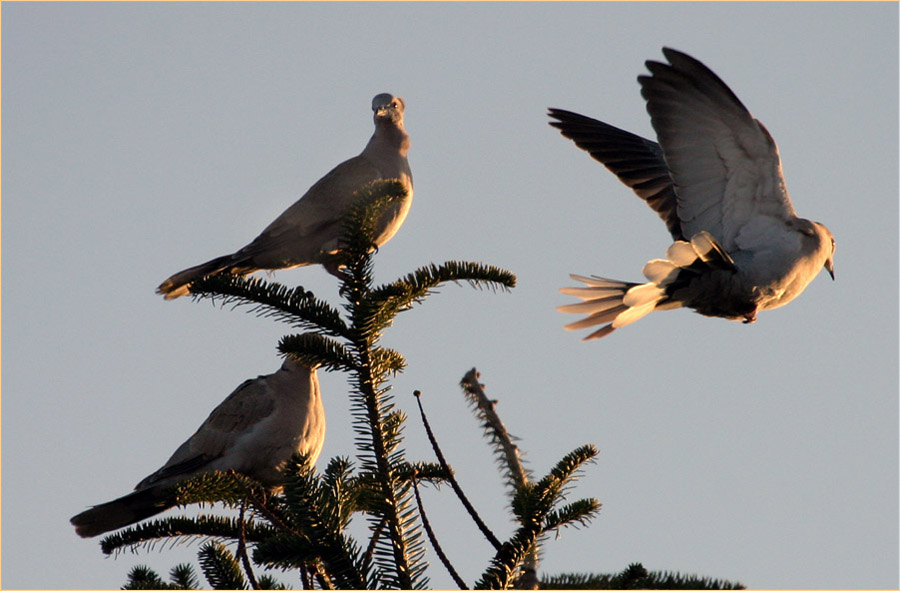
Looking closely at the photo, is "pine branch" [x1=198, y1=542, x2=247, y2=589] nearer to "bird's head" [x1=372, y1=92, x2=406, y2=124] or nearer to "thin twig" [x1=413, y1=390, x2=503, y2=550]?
"thin twig" [x1=413, y1=390, x2=503, y2=550]

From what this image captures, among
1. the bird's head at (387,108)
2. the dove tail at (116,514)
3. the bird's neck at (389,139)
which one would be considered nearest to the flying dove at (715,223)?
the bird's neck at (389,139)

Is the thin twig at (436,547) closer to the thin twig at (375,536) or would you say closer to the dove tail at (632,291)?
the thin twig at (375,536)

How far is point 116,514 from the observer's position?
4496 mm

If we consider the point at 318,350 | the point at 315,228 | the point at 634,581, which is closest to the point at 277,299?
the point at 318,350

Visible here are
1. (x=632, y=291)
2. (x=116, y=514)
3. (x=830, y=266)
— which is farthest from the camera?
(x=830, y=266)

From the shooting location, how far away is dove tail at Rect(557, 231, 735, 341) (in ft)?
16.0

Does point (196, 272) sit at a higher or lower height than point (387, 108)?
lower

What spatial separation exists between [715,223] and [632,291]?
75 centimetres

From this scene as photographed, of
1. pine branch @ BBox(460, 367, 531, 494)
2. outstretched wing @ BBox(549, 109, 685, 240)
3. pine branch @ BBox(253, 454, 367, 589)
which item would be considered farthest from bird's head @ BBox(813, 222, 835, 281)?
pine branch @ BBox(253, 454, 367, 589)

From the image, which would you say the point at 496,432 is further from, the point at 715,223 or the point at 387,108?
the point at 387,108

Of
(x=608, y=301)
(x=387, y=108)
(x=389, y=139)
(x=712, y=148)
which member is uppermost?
(x=387, y=108)

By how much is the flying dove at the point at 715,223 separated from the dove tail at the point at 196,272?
216 cm

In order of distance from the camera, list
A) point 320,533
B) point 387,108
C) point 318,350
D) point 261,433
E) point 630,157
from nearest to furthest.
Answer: point 320,533 < point 318,350 < point 261,433 < point 630,157 < point 387,108

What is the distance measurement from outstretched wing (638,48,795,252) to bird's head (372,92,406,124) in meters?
2.08
